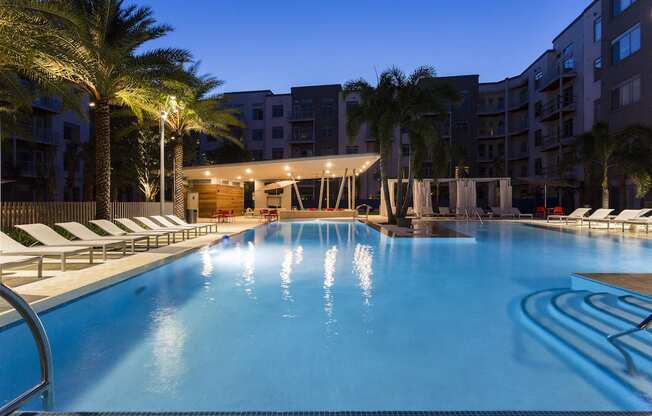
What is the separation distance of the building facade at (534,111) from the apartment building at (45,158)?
14.3 meters

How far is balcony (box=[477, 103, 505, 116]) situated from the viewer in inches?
1694

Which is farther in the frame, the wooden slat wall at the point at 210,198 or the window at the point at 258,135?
the window at the point at 258,135

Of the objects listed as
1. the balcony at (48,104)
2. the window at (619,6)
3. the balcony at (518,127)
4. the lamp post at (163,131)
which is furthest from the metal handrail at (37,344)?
the balcony at (518,127)

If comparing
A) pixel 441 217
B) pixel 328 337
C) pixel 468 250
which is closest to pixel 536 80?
pixel 441 217

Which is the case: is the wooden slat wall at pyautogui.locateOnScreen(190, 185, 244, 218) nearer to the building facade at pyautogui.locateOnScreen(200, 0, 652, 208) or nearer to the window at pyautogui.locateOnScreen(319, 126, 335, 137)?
the building facade at pyautogui.locateOnScreen(200, 0, 652, 208)

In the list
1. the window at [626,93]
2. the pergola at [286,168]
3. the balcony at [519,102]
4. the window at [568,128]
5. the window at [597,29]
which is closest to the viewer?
the pergola at [286,168]

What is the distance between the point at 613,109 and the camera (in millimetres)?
26547

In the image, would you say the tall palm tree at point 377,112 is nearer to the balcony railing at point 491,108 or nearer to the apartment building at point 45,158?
the apartment building at point 45,158

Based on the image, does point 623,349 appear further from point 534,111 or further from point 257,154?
point 257,154

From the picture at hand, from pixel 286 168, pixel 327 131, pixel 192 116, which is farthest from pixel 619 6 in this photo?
pixel 327 131

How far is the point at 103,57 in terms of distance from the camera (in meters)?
11.3

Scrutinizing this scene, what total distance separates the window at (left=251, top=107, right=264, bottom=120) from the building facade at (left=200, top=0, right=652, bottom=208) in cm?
11

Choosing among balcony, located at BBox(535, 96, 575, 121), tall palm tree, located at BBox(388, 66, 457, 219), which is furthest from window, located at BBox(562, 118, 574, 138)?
tall palm tree, located at BBox(388, 66, 457, 219)

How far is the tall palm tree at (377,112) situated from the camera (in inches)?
742
